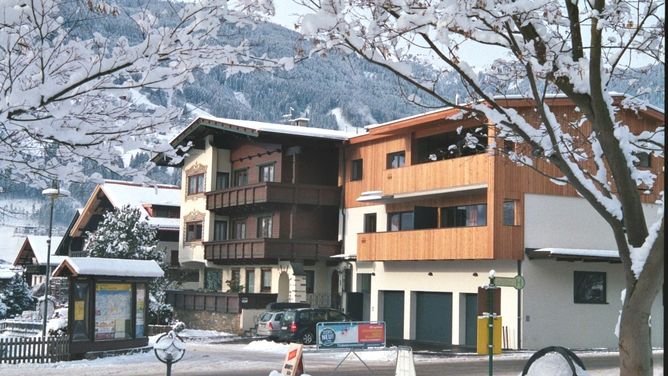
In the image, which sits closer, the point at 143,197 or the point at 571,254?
the point at 571,254

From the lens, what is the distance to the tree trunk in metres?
9.67

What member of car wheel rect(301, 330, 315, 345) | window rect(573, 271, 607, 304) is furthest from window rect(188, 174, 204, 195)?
window rect(573, 271, 607, 304)

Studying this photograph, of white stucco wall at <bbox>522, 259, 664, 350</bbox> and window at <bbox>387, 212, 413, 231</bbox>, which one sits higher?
window at <bbox>387, 212, 413, 231</bbox>

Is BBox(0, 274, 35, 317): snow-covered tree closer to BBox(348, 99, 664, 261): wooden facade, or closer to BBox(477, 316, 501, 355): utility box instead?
BBox(348, 99, 664, 261): wooden facade

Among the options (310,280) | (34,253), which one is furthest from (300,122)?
(34,253)

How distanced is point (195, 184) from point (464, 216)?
849 inches

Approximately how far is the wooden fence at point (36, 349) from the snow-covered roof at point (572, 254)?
53.9ft

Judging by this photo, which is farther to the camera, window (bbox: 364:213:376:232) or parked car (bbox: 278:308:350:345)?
window (bbox: 364:213:376:232)

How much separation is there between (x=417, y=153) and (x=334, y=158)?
24.0ft

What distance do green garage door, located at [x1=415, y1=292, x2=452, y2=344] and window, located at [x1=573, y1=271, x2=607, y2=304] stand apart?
16.0ft

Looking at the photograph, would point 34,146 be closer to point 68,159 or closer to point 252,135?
point 68,159

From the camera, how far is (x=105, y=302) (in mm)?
26250

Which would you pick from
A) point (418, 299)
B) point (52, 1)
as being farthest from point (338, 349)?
point (52, 1)

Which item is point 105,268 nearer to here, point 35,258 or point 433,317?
point 433,317
